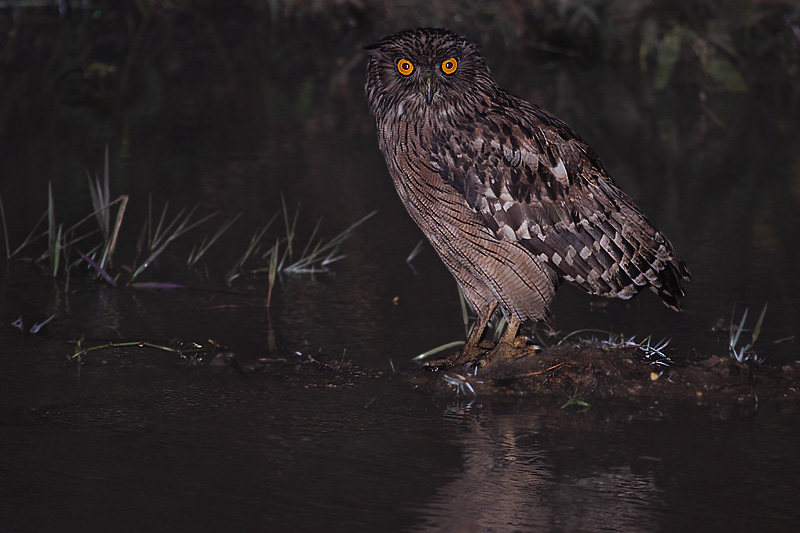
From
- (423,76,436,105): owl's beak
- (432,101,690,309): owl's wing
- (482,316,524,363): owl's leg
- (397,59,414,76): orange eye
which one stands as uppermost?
(397,59,414,76): orange eye

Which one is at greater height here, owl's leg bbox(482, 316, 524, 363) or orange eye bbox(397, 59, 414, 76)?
orange eye bbox(397, 59, 414, 76)

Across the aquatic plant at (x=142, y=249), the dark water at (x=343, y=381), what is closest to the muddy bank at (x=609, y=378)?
the dark water at (x=343, y=381)

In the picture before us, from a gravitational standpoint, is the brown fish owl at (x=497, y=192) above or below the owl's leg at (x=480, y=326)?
above

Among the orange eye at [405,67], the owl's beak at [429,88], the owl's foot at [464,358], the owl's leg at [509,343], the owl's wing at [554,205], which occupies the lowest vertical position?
the owl's foot at [464,358]

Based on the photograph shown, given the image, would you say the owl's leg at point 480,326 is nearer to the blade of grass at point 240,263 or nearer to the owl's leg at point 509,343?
the owl's leg at point 509,343

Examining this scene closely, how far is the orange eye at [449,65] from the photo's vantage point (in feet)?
16.8

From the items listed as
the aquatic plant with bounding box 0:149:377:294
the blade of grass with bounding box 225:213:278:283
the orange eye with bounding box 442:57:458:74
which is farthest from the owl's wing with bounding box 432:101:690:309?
the blade of grass with bounding box 225:213:278:283

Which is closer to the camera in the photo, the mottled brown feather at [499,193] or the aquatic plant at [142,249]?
the mottled brown feather at [499,193]

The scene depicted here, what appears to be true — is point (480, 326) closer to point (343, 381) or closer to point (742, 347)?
point (343, 381)

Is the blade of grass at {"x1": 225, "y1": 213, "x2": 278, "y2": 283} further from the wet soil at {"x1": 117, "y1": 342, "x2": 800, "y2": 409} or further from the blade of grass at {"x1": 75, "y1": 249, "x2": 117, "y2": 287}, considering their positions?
the wet soil at {"x1": 117, "y1": 342, "x2": 800, "y2": 409}

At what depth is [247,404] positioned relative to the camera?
15.2 ft

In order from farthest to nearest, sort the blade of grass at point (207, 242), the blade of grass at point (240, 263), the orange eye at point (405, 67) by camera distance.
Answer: the blade of grass at point (207, 242) < the blade of grass at point (240, 263) < the orange eye at point (405, 67)

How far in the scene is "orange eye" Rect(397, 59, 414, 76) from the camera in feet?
16.8

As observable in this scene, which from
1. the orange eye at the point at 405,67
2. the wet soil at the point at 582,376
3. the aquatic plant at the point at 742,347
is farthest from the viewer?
the orange eye at the point at 405,67
